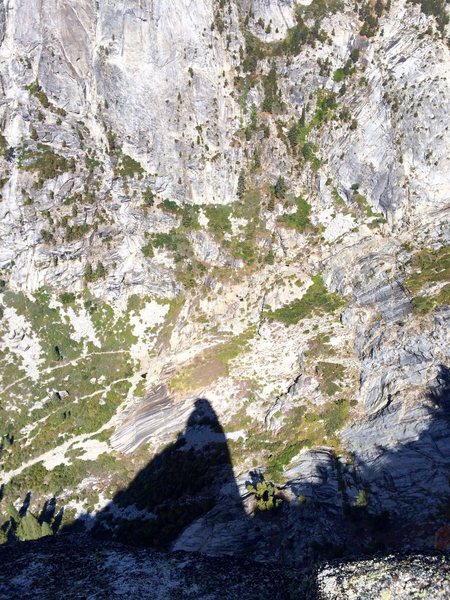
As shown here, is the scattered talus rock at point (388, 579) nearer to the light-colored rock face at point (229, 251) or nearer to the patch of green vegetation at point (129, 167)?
the light-colored rock face at point (229, 251)

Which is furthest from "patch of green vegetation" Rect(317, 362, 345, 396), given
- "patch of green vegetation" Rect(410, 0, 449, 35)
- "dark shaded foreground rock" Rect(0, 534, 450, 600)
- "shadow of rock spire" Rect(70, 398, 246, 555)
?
"patch of green vegetation" Rect(410, 0, 449, 35)

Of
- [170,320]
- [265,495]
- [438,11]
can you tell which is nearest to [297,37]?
[438,11]

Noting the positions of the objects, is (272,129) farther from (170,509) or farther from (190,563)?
(190,563)

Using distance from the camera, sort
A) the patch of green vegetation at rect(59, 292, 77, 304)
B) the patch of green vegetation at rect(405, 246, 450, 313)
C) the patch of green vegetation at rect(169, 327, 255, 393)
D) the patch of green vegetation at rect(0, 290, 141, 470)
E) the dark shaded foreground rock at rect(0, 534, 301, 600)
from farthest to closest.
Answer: the patch of green vegetation at rect(59, 292, 77, 304), the patch of green vegetation at rect(0, 290, 141, 470), the patch of green vegetation at rect(169, 327, 255, 393), the patch of green vegetation at rect(405, 246, 450, 313), the dark shaded foreground rock at rect(0, 534, 301, 600)

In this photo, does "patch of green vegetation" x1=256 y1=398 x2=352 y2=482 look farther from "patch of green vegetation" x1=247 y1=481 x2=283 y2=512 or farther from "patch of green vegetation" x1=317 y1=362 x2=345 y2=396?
"patch of green vegetation" x1=247 y1=481 x2=283 y2=512

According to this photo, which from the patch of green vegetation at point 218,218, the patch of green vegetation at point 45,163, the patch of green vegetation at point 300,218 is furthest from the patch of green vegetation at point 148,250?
the patch of green vegetation at point 300,218

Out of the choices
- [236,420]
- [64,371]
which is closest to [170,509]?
[236,420]

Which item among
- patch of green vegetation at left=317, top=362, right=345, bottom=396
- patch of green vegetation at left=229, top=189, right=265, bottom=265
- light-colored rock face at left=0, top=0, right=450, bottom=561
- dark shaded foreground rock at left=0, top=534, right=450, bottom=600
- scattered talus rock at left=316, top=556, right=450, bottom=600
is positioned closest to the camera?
scattered talus rock at left=316, top=556, right=450, bottom=600

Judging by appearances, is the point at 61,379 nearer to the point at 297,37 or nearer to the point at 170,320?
the point at 170,320
